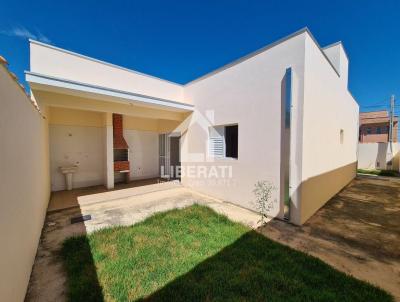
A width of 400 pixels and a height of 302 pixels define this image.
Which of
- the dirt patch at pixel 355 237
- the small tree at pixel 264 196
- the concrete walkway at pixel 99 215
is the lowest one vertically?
the dirt patch at pixel 355 237

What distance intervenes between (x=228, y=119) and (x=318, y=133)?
8.45 feet

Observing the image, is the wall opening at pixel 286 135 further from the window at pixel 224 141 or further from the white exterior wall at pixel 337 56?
the white exterior wall at pixel 337 56

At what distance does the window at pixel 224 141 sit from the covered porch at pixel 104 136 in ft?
5.48

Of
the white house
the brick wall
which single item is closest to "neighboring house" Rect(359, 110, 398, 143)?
the white house

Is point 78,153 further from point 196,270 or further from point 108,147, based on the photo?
point 196,270

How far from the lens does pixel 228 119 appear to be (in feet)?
18.2

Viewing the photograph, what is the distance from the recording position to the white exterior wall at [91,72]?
4652 mm

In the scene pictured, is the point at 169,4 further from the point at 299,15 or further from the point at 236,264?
the point at 236,264

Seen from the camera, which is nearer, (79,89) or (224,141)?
(79,89)

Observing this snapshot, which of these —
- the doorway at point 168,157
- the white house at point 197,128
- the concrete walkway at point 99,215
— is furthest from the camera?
the doorway at point 168,157

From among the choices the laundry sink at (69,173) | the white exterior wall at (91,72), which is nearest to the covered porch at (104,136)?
the laundry sink at (69,173)

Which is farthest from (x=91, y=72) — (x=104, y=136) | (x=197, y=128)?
Result: (x=197, y=128)

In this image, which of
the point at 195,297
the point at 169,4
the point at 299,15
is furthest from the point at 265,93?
the point at 169,4

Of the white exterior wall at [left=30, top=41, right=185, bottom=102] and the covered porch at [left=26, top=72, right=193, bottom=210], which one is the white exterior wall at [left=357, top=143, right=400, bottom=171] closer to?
the covered porch at [left=26, top=72, right=193, bottom=210]
